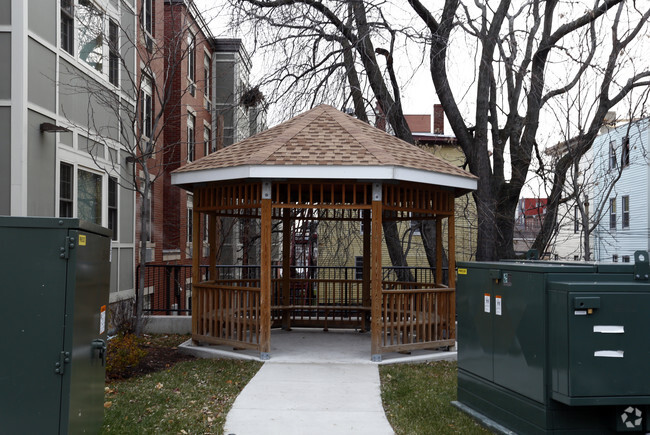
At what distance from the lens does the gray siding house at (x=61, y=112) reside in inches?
389

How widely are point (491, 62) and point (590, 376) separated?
11.1 meters

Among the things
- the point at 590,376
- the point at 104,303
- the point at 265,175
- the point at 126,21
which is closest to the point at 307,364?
the point at 265,175

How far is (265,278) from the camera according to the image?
925 cm

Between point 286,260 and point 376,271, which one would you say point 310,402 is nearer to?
point 376,271

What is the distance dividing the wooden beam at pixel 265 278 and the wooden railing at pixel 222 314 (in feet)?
0.59

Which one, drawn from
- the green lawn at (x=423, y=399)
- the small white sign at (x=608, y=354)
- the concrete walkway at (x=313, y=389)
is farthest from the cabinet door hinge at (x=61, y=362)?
the small white sign at (x=608, y=354)

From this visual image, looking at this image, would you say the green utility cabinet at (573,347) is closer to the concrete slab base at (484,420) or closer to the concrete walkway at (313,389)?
the concrete slab base at (484,420)

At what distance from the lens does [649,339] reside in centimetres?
459

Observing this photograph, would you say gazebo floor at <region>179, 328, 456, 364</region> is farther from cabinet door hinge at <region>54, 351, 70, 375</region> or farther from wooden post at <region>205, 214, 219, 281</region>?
cabinet door hinge at <region>54, 351, 70, 375</region>

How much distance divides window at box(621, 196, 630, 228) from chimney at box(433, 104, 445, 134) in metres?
9.49

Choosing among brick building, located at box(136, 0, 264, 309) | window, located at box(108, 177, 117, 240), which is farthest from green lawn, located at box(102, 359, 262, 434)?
brick building, located at box(136, 0, 264, 309)

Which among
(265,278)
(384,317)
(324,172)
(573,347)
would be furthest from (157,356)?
(573,347)

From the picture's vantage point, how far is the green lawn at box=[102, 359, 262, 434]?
6027 mm

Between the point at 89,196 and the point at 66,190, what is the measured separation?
1260 mm
